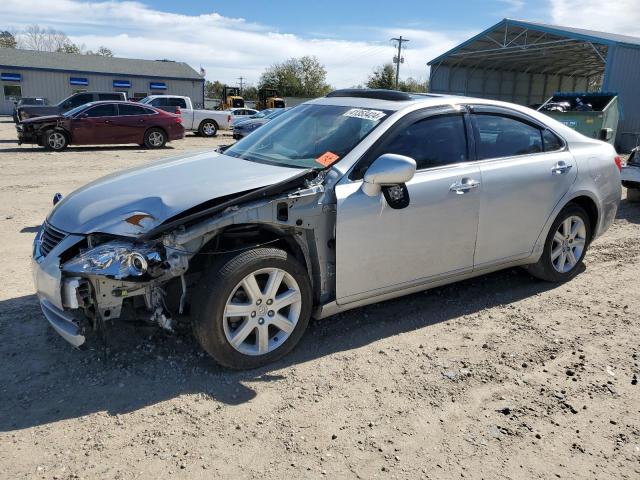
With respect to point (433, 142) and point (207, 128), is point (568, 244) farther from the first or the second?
point (207, 128)

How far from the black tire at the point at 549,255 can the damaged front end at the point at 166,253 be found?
7.54 feet

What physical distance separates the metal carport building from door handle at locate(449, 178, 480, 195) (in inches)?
727

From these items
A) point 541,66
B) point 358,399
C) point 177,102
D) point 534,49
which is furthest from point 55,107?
point 541,66

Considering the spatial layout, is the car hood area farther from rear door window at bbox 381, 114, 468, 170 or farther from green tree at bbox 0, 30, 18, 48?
green tree at bbox 0, 30, 18, 48

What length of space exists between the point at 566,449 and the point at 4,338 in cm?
363

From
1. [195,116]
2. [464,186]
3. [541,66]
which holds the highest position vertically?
[541,66]

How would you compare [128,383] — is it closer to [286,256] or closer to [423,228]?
[286,256]

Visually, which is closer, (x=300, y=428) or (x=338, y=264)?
(x=300, y=428)

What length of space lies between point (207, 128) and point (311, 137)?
21.3 metres

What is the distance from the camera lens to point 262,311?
328cm

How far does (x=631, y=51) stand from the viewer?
19547 millimetres

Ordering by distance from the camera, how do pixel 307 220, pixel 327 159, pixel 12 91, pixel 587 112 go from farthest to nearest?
pixel 12 91 < pixel 587 112 < pixel 327 159 < pixel 307 220

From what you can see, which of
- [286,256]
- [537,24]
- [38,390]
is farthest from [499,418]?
[537,24]

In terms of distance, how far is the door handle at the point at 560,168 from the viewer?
4.49 metres
